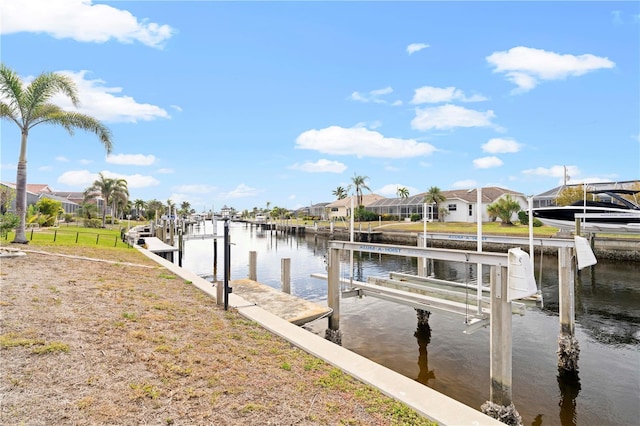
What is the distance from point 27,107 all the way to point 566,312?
76.6 feet

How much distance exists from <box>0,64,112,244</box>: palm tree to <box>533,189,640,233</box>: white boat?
107 feet

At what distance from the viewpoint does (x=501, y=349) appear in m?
5.99

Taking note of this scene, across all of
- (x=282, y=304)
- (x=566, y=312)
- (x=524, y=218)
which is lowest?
(x=282, y=304)

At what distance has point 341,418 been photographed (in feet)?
14.4

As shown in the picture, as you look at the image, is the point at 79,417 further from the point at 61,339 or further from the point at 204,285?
the point at 204,285

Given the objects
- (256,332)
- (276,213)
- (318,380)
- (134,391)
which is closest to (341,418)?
(318,380)

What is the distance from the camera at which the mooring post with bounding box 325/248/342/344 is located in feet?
32.5

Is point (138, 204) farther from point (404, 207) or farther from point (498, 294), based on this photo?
point (498, 294)

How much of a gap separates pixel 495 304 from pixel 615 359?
23.0 ft

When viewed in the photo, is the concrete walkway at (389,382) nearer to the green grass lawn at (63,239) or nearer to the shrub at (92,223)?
the green grass lawn at (63,239)

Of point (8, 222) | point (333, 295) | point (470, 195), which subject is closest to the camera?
point (333, 295)

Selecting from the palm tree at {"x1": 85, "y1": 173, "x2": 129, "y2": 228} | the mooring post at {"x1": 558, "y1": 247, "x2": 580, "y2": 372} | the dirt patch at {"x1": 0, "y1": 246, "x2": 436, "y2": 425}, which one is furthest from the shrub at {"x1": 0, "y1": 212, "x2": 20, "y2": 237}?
the palm tree at {"x1": 85, "y1": 173, "x2": 129, "y2": 228}

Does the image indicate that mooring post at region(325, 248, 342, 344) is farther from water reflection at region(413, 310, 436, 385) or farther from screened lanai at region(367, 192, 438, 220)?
screened lanai at region(367, 192, 438, 220)

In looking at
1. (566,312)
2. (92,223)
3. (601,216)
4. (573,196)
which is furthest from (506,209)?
(92,223)
